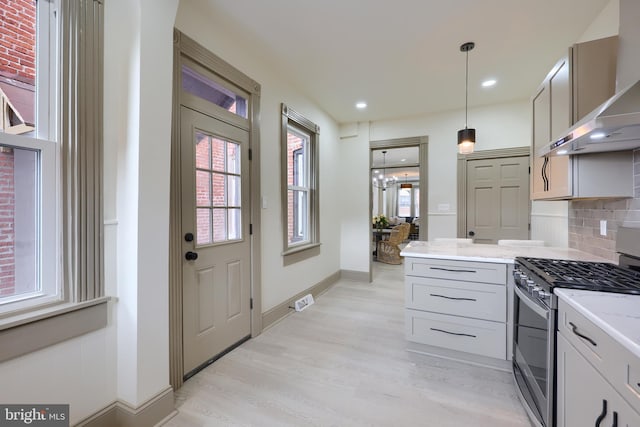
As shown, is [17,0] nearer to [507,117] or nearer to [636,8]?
[636,8]

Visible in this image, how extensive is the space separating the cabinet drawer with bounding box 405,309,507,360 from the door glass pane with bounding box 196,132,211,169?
2160mm

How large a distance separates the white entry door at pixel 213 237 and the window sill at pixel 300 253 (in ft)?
2.12

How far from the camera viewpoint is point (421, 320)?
2.36 meters

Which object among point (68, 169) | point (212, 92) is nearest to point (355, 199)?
point (212, 92)

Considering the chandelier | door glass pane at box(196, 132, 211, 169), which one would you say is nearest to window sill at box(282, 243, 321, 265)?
door glass pane at box(196, 132, 211, 169)

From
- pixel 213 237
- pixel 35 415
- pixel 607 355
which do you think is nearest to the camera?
pixel 607 355

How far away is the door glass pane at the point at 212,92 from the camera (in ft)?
6.94

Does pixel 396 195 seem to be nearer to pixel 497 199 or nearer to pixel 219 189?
pixel 497 199

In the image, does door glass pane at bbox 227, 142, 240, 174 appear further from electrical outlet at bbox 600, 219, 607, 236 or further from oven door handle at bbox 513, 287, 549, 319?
electrical outlet at bbox 600, 219, 607, 236

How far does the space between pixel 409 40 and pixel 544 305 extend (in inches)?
92.2

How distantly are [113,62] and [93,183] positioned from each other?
0.71m

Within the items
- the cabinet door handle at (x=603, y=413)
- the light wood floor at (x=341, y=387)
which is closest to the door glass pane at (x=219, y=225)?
the light wood floor at (x=341, y=387)

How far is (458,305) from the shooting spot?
7.27 ft

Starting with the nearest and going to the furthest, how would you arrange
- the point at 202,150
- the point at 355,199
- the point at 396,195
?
the point at 202,150 < the point at 355,199 < the point at 396,195
